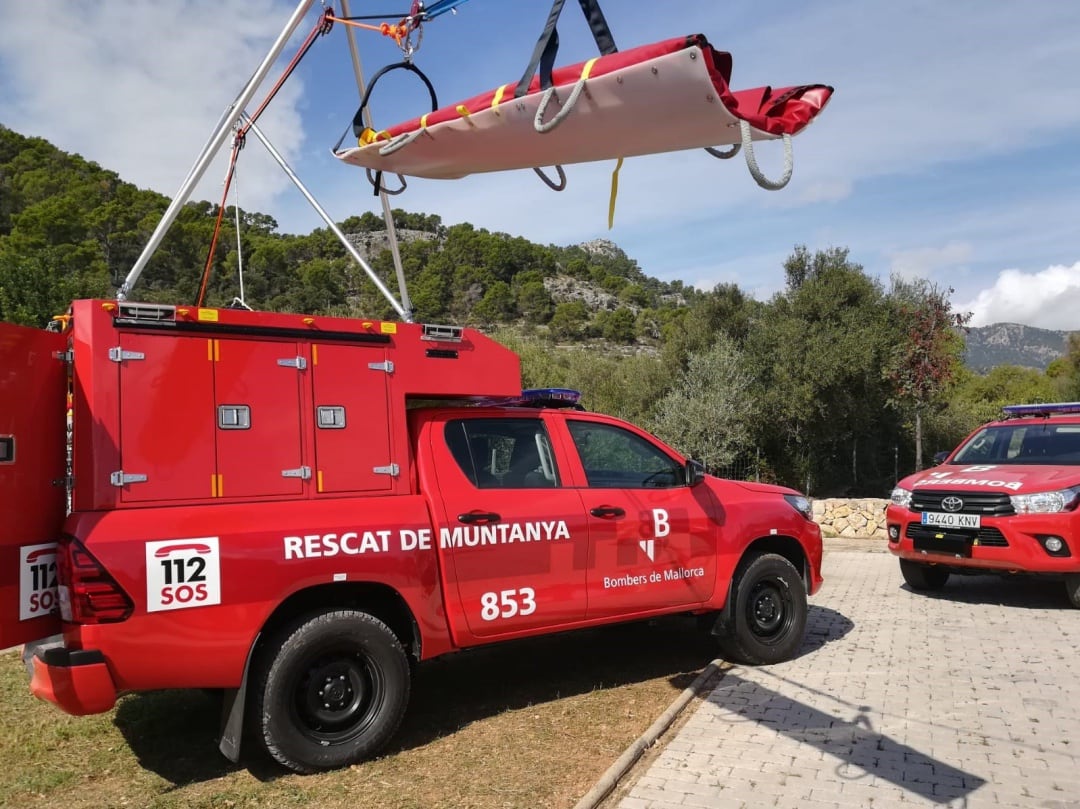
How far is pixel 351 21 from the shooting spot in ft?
18.7

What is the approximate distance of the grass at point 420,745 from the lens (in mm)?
3850

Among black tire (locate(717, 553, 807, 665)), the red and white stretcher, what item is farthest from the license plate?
the red and white stretcher

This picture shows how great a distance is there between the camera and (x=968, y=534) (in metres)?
7.52

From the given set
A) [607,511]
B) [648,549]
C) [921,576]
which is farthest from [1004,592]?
[607,511]

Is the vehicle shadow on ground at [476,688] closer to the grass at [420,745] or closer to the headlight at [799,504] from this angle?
the grass at [420,745]

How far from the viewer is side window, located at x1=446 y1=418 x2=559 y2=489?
15.8 feet

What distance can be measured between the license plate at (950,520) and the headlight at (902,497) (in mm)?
272

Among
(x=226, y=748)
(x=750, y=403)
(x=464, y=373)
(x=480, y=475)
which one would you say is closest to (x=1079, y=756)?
(x=480, y=475)

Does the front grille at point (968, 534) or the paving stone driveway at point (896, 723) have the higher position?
the front grille at point (968, 534)

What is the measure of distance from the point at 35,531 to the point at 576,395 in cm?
334

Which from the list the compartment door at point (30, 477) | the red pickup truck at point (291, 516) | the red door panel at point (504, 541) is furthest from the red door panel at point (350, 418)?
the compartment door at point (30, 477)

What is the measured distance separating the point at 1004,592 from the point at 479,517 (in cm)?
656

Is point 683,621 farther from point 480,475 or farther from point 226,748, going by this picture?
point 226,748

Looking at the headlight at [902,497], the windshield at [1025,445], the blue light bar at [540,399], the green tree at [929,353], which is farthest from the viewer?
the green tree at [929,353]
